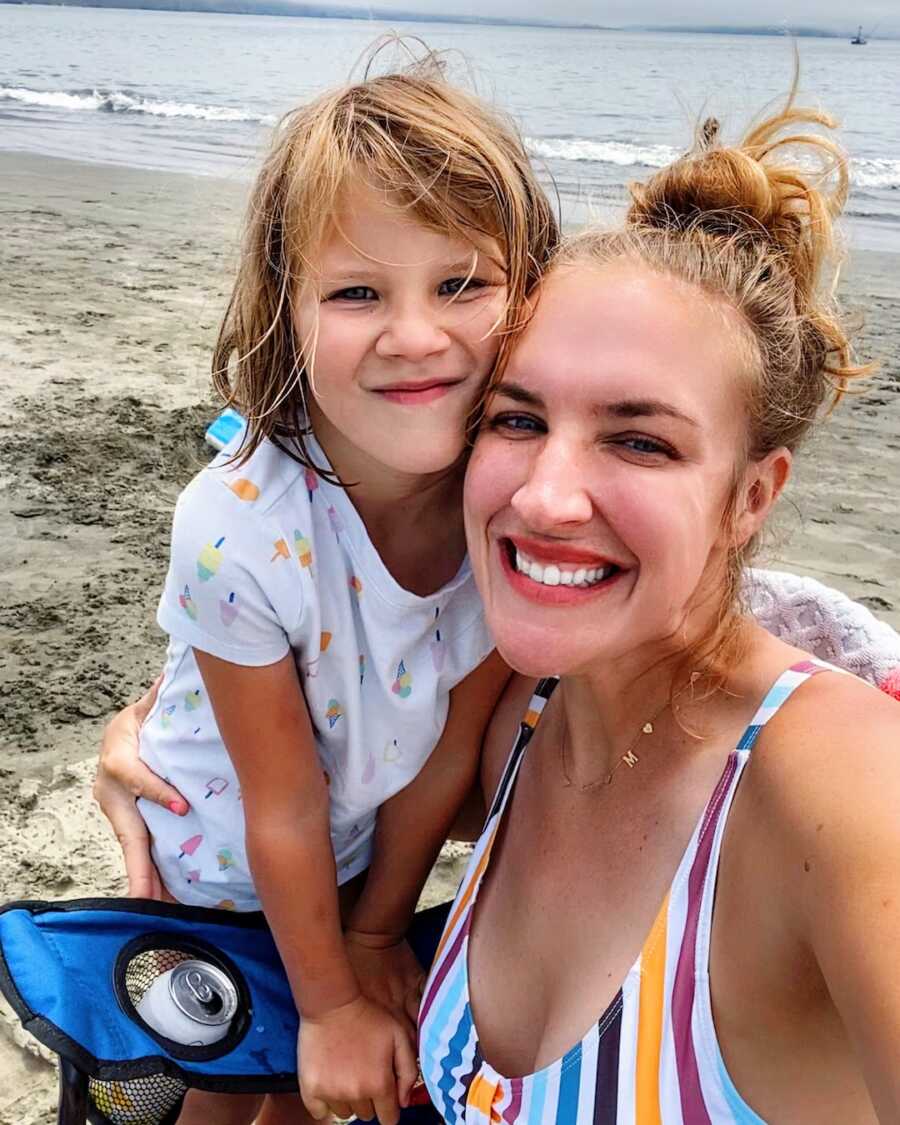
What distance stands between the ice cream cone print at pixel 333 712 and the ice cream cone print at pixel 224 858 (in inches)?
15.4

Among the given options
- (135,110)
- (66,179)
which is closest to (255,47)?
(135,110)

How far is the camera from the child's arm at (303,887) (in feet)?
6.59

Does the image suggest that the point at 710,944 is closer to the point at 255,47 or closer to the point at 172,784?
the point at 172,784

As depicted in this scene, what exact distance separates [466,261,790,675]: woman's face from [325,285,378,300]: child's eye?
36 centimetres

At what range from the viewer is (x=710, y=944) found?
4.68 feet

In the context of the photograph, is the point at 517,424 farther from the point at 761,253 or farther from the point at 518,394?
the point at 761,253

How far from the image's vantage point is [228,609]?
1.95 meters

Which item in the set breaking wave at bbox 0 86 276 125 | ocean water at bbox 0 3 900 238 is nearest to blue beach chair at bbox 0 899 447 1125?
ocean water at bbox 0 3 900 238

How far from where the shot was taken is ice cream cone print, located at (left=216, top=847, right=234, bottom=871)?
2289 millimetres

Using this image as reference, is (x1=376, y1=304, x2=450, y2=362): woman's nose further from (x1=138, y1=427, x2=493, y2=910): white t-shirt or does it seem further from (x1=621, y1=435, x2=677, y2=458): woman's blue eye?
(x1=621, y1=435, x2=677, y2=458): woman's blue eye

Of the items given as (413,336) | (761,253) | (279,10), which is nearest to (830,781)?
(761,253)

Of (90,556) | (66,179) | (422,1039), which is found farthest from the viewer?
(66,179)

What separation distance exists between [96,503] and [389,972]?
12.5 feet

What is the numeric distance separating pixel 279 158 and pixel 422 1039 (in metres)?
1.60
